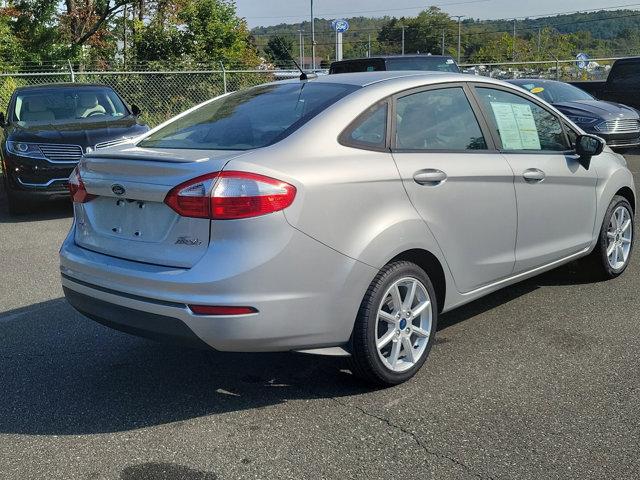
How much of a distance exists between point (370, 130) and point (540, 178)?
1511 millimetres

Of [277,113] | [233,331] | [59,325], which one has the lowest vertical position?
[59,325]

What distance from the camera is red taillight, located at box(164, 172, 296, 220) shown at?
324 centimetres

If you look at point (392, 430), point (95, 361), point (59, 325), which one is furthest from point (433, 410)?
point (59, 325)

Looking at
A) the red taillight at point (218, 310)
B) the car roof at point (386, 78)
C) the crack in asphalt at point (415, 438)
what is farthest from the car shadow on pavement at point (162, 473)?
the car roof at point (386, 78)

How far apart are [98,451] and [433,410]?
1.61 meters

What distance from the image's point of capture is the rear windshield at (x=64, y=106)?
1021 cm

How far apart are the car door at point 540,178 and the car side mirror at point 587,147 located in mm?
58

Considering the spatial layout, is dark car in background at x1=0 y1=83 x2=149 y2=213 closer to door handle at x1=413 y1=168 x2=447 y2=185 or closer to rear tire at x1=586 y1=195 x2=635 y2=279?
door handle at x1=413 y1=168 x2=447 y2=185

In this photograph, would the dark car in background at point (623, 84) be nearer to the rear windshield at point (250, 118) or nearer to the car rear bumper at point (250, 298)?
the rear windshield at point (250, 118)

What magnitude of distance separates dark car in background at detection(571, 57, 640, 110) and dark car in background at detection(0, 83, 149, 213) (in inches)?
435

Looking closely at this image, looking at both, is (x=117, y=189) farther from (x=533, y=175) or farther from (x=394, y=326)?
(x=533, y=175)

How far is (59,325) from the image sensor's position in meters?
5.01

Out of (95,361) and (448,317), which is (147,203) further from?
(448,317)

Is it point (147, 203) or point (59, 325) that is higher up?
point (147, 203)
